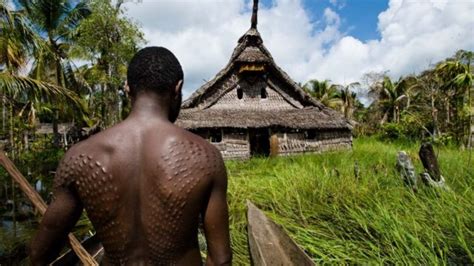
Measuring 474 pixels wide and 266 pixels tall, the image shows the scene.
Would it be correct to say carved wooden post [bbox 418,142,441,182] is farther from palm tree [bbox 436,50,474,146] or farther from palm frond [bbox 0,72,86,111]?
palm tree [bbox 436,50,474,146]

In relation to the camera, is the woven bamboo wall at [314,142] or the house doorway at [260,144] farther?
the house doorway at [260,144]

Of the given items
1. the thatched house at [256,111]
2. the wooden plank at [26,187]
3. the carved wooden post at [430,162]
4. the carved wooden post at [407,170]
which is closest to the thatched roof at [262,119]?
the thatched house at [256,111]

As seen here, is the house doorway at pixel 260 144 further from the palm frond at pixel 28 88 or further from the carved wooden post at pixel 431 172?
the carved wooden post at pixel 431 172

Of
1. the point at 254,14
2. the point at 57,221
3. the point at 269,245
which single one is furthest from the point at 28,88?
the point at 254,14

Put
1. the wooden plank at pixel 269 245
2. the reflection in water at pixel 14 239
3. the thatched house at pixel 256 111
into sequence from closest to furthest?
the wooden plank at pixel 269 245 → the reflection in water at pixel 14 239 → the thatched house at pixel 256 111

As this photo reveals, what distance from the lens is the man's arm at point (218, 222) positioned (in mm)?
1127

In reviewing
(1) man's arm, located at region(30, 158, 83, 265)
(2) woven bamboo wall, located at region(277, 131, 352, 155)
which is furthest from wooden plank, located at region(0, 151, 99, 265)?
(2) woven bamboo wall, located at region(277, 131, 352, 155)

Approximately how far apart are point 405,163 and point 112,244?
454 cm

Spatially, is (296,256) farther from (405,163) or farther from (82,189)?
(405,163)

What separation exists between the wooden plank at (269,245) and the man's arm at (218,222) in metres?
1.66

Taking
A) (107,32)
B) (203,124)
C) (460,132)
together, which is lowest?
(460,132)

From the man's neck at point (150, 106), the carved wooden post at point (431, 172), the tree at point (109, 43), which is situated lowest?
the carved wooden post at point (431, 172)

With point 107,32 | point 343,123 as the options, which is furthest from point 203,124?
point 107,32

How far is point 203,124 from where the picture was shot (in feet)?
44.7
